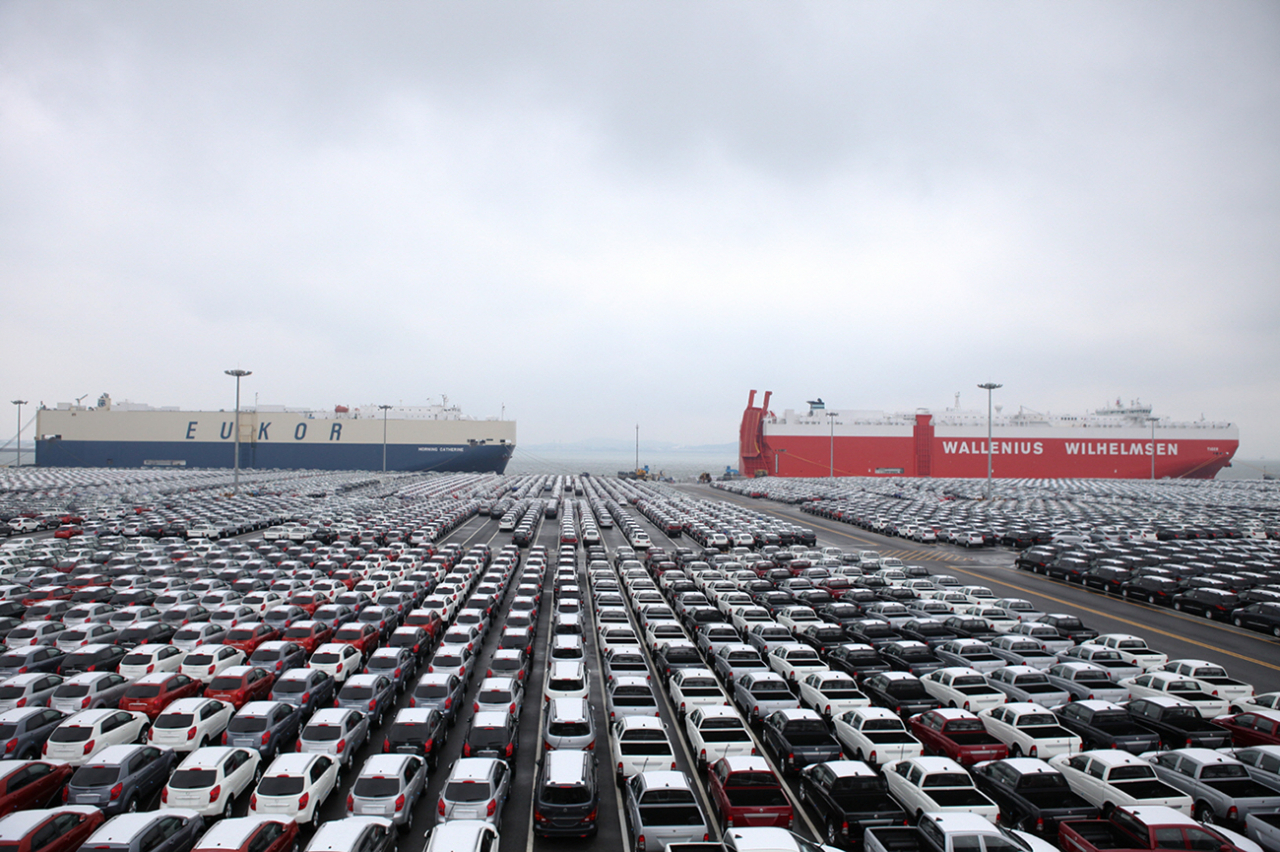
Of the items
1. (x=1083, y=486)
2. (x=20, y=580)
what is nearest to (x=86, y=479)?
(x=20, y=580)

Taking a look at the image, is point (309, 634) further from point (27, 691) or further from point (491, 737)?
point (491, 737)

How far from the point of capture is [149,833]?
7.69 m

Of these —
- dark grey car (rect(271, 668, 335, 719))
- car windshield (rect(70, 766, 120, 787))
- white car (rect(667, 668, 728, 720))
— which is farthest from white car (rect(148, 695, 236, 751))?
white car (rect(667, 668, 728, 720))

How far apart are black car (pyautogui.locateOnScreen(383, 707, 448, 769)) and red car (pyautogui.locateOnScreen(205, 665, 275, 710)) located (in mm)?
3802

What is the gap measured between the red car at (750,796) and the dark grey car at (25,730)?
11349 mm

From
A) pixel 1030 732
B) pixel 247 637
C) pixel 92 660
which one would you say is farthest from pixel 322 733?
pixel 1030 732

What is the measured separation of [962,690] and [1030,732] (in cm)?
196

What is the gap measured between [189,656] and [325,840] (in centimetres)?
900

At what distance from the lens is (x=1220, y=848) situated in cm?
801

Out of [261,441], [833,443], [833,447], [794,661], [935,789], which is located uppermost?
[833,443]

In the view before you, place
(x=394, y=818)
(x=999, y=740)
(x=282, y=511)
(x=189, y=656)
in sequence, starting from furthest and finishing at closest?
(x=282, y=511)
(x=189, y=656)
(x=999, y=740)
(x=394, y=818)

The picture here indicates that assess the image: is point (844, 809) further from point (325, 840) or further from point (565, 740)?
point (325, 840)

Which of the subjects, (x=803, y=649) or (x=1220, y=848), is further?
(x=803, y=649)

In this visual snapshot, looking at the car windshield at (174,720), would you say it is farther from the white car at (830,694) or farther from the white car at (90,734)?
the white car at (830,694)
